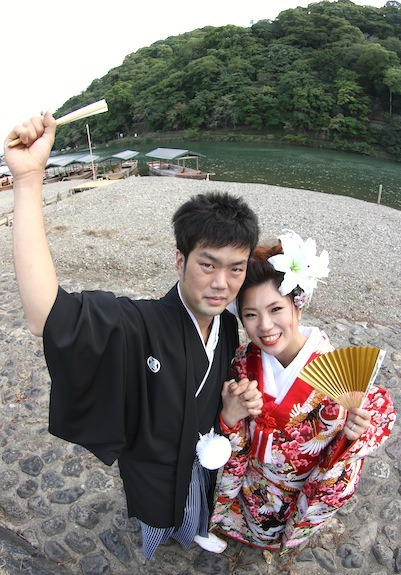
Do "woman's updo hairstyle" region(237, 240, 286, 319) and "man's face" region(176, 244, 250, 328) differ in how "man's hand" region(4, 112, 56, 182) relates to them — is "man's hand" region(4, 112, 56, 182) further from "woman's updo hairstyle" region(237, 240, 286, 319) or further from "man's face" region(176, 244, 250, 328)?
"woman's updo hairstyle" region(237, 240, 286, 319)

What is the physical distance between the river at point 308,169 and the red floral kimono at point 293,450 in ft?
60.8

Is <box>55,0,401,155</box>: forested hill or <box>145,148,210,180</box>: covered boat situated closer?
<box>145,148,210,180</box>: covered boat

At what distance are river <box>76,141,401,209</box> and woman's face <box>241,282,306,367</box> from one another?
18.5 m

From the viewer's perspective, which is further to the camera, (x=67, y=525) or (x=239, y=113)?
(x=239, y=113)

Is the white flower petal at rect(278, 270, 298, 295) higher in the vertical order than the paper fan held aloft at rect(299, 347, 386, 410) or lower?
higher

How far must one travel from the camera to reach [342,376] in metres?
1.40

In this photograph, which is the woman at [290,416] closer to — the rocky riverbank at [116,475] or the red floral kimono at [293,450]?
the red floral kimono at [293,450]

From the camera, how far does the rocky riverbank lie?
218cm

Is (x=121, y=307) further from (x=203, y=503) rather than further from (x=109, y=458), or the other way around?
(x=203, y=503)

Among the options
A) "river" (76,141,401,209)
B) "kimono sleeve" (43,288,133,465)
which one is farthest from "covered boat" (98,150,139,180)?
"kimono sleeve" (43,288,133,465)

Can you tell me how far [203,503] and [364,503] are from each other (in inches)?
52.7

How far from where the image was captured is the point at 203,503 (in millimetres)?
1906

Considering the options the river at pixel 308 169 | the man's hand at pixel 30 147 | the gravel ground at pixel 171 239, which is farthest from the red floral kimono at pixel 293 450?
the river at pixel 308 169

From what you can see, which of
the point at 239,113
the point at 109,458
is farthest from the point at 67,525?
the point at 239,113
